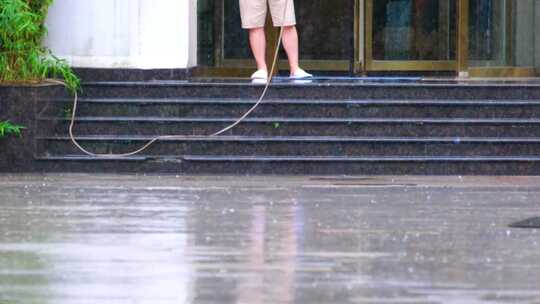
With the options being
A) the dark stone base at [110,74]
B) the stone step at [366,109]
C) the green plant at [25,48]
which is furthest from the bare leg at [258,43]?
the green plant at [25,48]

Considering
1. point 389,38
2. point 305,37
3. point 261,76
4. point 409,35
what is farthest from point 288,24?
point 409,35

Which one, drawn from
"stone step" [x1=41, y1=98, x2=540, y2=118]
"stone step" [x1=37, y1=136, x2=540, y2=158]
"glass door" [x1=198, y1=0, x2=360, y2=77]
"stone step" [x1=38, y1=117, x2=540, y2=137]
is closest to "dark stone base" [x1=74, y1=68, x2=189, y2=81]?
"stone step" [x1=41, y1=98, x2=540, y2=118]

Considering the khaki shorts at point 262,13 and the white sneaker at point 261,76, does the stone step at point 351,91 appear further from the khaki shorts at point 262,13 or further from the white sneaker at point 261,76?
the khaki shorts at point 262,13

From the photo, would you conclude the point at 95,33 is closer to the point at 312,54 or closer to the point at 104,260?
the point at 312,54

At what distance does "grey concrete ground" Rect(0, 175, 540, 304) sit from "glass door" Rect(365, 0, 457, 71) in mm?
5668

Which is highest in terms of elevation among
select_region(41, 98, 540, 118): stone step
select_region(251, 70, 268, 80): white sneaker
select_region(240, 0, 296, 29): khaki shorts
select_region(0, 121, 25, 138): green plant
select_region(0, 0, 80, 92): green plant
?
select_region(240, 0, 296, 29): khaki shorts

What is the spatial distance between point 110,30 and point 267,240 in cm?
603

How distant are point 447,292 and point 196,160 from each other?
6.27 m

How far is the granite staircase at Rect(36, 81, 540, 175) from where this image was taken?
14305 mm

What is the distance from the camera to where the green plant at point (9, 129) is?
46.3 feet

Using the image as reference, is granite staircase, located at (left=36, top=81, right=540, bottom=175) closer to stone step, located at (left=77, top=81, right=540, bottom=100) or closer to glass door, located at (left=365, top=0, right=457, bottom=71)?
stone step, located at (left=77, top=81, right=540, bottom=100)

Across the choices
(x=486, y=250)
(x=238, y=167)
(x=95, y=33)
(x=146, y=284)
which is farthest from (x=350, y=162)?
(x=146, y=284)

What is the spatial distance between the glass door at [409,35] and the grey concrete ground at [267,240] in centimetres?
567

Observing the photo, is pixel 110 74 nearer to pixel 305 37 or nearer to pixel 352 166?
pixel 352 166
